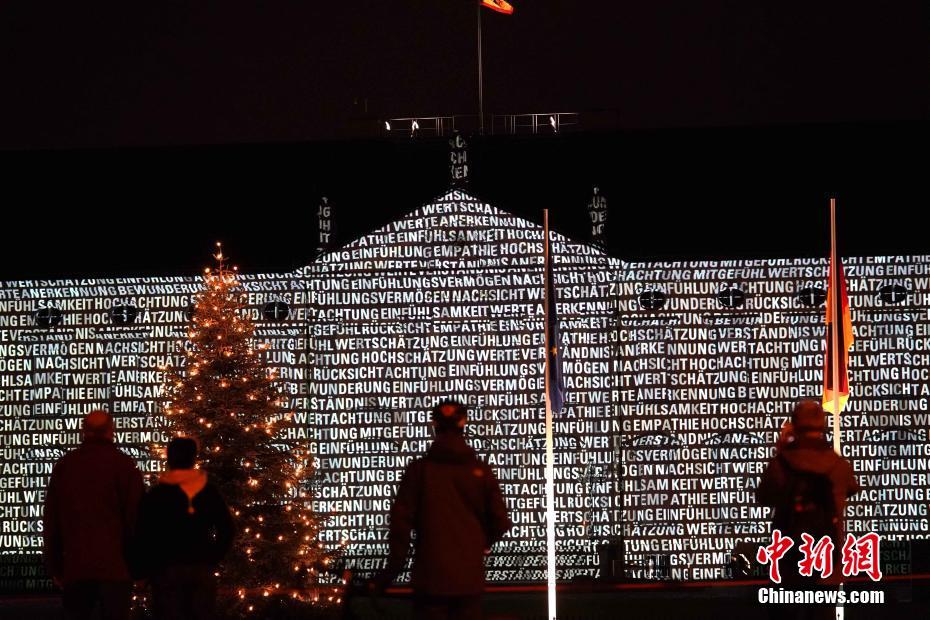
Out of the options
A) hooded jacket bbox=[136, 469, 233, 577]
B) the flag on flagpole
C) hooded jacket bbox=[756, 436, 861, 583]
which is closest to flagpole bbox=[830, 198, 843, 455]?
the flag on flagpole

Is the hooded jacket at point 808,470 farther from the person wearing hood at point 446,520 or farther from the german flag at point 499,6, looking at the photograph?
the german flag at point 499,6

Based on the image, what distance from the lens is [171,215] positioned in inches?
890

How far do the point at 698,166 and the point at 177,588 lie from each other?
49.0 feet

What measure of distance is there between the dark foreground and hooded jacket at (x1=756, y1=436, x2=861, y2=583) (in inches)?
285

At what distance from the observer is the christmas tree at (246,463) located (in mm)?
15195

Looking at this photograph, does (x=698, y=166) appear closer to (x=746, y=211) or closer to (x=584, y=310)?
(x=746, y=211)

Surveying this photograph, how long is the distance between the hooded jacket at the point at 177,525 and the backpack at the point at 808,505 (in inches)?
128

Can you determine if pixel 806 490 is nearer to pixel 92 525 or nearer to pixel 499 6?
pixel 92 525

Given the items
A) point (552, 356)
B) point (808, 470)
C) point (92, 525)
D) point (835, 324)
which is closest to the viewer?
point (808, 470)

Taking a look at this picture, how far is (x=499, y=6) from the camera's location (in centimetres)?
2166

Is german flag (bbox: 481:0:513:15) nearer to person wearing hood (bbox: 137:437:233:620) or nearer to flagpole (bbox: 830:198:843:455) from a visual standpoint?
flagpole (bbox: 830:198:843:455)

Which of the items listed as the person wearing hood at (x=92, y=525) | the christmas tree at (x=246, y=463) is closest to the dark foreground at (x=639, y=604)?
the christmas tree at (x=246, y=463)

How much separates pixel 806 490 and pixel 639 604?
397 inches

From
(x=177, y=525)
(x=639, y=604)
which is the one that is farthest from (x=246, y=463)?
(x=177, y=525)
